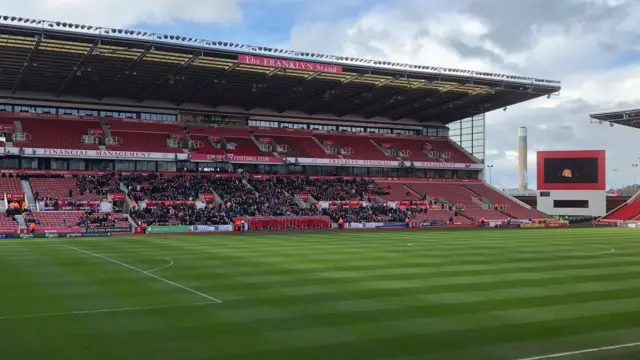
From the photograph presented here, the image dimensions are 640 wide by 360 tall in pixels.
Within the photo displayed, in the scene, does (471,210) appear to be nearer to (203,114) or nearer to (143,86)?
(203,114)

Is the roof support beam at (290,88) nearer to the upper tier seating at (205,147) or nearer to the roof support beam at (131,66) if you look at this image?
the upper tier seating at (205,147)

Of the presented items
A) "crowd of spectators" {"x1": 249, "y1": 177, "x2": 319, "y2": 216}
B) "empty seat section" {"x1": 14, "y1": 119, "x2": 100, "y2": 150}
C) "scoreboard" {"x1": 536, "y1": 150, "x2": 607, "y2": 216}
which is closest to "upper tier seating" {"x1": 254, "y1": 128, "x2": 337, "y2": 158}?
"crowd of spectators" {"x1": 249, "y1": 177, "x2": 319, "y2": 216}

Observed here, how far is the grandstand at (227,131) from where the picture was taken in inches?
2046

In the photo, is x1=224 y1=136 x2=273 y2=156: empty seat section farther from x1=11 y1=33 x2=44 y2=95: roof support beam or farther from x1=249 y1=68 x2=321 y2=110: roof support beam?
x1=11 y1=33 x2=44 y2=95: roof support beam

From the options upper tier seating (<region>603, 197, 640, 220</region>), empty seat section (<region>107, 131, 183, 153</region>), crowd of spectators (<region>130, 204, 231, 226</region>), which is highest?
empty seat section (<region>107, 131, 183, 153</region>)

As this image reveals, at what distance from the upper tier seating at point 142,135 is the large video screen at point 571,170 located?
4859 centimetres

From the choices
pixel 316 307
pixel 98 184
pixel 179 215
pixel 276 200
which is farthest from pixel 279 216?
pixel 316 307

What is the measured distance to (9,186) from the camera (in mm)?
53469

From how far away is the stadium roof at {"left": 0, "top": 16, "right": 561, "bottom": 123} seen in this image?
4756cm

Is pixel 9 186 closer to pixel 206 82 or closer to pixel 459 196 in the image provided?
pixel 206 82

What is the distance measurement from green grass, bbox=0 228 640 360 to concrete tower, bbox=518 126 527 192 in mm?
108302

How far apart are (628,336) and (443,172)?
7090 centimetres

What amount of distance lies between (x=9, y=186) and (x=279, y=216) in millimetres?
25507

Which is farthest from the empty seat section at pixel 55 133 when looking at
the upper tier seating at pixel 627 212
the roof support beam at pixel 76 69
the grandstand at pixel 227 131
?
the upper tier seating at pixel 627 212
